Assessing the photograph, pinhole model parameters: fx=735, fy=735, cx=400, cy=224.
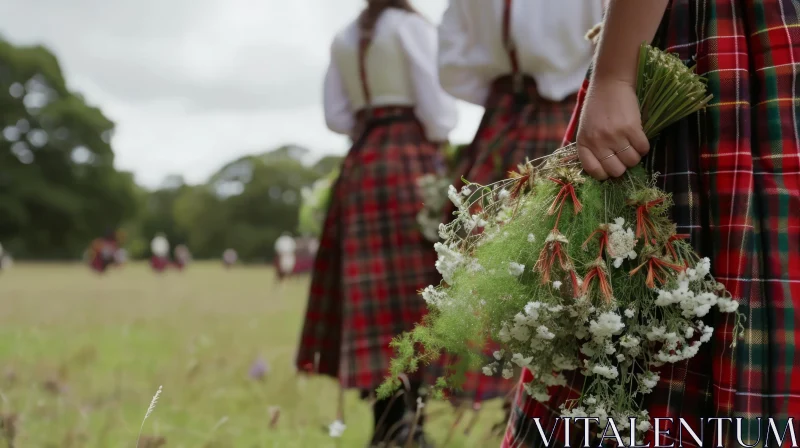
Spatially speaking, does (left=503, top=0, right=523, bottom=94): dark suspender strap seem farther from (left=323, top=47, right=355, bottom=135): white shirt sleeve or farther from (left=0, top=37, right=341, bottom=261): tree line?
(left=0, top=37, right=341, bottom=261): tree line

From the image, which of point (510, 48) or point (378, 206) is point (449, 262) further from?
point (378, 206)

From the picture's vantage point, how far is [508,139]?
273cm

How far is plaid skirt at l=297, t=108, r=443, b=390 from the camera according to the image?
10.4 feet

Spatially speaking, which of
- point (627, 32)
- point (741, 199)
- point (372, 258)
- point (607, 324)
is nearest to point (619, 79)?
point (627, 32)

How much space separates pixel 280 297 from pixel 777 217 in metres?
12.0

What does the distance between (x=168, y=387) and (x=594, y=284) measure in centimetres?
329

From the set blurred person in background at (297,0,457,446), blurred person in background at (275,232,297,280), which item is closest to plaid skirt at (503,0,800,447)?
blurred person in background at (297,0,457,446)

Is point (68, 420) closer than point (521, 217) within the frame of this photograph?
No

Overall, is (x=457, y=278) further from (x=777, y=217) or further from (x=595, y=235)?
(x=777, y=217)

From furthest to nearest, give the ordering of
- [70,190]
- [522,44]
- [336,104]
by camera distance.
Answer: [70,190], [336,104], [522,44]

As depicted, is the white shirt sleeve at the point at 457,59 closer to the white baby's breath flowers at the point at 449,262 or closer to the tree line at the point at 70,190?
the white baby's breath flowers at the point at 449,262

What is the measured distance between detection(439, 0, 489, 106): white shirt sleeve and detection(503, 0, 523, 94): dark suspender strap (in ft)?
0.50

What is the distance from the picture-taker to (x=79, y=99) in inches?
1695

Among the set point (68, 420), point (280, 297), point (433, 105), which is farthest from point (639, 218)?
point (280, 297)
